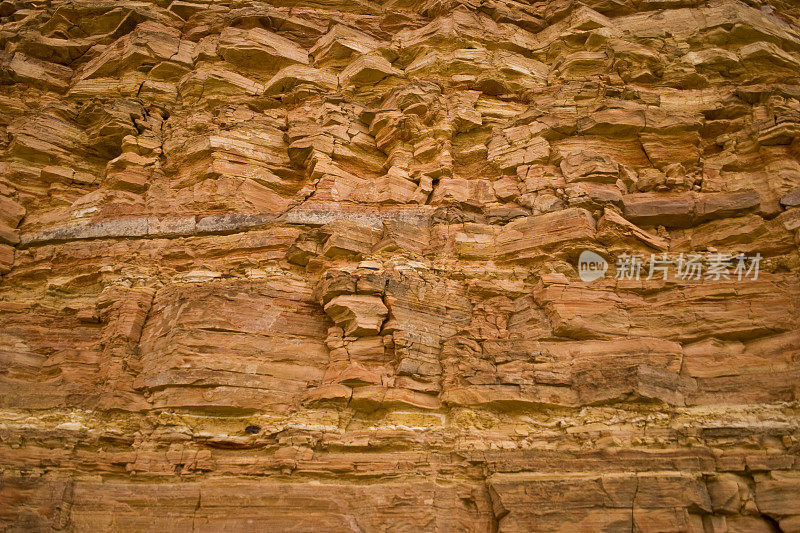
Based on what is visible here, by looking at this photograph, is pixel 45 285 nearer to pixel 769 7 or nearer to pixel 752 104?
pixel 752 104

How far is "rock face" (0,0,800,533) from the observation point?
29.1 ft

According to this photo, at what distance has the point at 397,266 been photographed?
11125mm

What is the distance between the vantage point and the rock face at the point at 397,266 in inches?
349

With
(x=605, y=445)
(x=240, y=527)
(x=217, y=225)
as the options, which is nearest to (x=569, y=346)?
(x=605, y=445)

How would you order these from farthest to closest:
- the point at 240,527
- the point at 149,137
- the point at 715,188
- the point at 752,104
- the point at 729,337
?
the point at 149,137 < the point at 752,104 < the point at 715,188 < the point at 729,337 < the point at 240,527

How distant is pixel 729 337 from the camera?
1016cm

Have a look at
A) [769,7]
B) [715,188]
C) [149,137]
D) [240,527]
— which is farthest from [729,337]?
[149,137]

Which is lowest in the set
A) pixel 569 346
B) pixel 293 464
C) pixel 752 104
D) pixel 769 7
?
pixel 293 464

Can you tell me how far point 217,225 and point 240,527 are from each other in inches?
234

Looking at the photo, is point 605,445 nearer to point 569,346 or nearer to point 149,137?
point 569,346

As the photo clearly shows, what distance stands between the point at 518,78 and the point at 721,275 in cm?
670

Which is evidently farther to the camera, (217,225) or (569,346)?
(217,225)

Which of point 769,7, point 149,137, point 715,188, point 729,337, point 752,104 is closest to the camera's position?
point 729,337

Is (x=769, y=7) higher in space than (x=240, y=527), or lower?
higher
